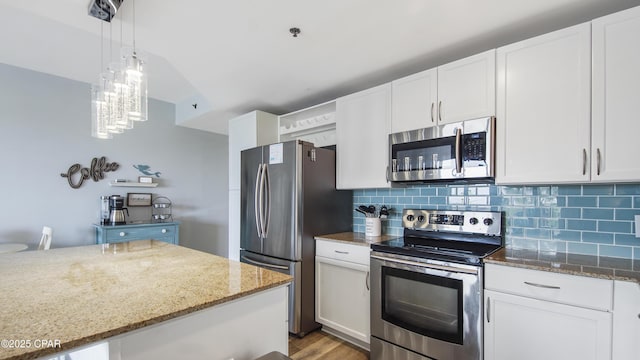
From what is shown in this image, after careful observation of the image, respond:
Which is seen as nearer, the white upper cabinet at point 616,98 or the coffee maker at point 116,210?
the white upper cabinet at point 616,98

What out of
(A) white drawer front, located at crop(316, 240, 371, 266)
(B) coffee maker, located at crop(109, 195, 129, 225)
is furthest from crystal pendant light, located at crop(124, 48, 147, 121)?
(B) coffee maker, located at crop(109, 195, 129, 225)

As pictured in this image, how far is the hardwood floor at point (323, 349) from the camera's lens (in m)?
2.23

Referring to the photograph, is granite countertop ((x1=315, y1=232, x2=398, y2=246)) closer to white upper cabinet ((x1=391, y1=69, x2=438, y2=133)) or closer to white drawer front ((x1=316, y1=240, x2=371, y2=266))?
white drawer front ((x1=316, y1=240, x2=371, y2=266))

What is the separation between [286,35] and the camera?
1.99 m

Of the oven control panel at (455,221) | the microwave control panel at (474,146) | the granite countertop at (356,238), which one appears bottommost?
the granite countertop at (356,238)

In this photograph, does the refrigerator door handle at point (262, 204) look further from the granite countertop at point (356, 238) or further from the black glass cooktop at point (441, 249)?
the black glass cooktop at point (441, 249)

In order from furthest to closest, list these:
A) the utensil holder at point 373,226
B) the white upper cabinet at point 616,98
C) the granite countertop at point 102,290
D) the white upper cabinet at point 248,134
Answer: the white upper cabinet at point 248,134, the utensil holder at point 373,226, the white upper cabinet at point 616,98, the granite countertop at point 102,290

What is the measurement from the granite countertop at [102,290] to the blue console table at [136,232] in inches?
67.5

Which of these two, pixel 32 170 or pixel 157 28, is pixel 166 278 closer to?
pixel 157 28

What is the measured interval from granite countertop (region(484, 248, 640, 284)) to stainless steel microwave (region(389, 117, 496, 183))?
520mm

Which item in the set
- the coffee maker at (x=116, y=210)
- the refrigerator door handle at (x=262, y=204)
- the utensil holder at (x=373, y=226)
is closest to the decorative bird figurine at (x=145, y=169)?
the coffee maker at (x=116, y=210)

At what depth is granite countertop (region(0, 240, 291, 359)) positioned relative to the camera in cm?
80

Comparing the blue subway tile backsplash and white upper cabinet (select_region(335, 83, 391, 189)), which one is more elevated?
white upper cabinet (select_region(335, 83, 391, 189))

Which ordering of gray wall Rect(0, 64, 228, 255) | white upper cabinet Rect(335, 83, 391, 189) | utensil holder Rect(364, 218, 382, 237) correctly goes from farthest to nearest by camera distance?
1. gray wall Rect(0, 64, 228, 255)
2. utensil holder Rect(364, 218, 382, 237)
3. white upper cabinet Rect(335, 83, 391, 189)
